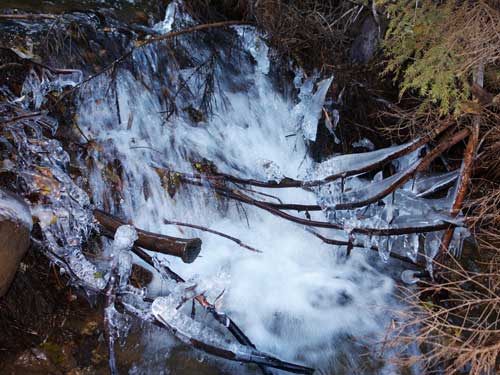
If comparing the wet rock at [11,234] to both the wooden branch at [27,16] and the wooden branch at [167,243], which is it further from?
the wooden branch at [27,16]

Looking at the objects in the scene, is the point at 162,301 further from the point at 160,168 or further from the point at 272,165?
the point at 272,165

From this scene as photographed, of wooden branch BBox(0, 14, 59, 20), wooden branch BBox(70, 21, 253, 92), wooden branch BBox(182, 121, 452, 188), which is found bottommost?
wooden branch BBox(182, 121, 452, 188)

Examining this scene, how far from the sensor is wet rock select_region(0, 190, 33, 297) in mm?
2764

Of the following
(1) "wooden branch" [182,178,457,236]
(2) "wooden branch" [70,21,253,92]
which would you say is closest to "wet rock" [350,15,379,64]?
(2) "wooden branch" [70,21,253,92]

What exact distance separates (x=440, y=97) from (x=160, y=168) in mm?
2263

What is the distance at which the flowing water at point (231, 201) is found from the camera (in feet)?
11.4

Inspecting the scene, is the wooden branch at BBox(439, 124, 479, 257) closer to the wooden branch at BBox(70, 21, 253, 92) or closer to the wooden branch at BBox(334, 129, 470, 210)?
the wooden branch at BBox(334, 129, 470, 210)

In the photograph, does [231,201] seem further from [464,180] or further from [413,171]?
[464,180]

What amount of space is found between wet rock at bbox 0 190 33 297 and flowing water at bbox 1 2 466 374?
8.7 inches

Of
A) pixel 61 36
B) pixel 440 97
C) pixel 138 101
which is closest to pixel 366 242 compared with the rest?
pixel 440 97

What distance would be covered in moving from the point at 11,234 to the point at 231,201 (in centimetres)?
188

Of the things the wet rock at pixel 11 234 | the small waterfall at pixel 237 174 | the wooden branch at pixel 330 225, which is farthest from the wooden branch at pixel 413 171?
the wet rock at pixel 11 234

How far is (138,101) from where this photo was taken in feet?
13.5

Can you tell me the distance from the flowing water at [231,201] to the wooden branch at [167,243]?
0.22 meters
